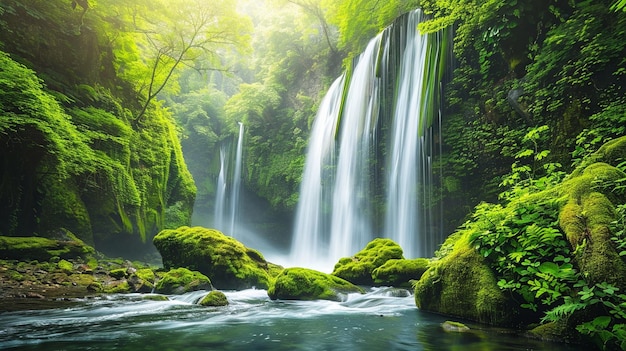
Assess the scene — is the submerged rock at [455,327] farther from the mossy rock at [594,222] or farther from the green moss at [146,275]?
the green moss at [146,275]

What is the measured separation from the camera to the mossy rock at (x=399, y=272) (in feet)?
28.7

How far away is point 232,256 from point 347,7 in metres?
14.0

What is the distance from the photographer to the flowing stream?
3.80 meters

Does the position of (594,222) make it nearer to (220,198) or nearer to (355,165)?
(355,165)

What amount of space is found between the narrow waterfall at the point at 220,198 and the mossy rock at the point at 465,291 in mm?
21321

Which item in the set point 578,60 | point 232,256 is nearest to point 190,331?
point 232,256

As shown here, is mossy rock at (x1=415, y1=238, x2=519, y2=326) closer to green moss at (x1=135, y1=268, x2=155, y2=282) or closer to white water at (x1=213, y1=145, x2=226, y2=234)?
green moss at (x1=135, y1=268, x2=155, y2=282)

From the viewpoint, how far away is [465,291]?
484cm

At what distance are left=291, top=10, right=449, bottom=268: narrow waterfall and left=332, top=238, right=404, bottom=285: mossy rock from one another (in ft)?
11.0

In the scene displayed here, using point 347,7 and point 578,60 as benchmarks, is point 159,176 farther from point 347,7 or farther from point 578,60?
point 578,60

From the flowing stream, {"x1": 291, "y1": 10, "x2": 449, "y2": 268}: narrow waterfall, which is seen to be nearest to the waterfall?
{"x1": 291, "y1": 10, "x2": 449, "y2": 268}: narrow waterfall

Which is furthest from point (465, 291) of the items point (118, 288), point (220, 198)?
point (220, 198)

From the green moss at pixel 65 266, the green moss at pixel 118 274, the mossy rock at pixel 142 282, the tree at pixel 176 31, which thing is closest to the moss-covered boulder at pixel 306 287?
the mossy rock at pixel 142 282

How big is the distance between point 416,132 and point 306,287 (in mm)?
8323
